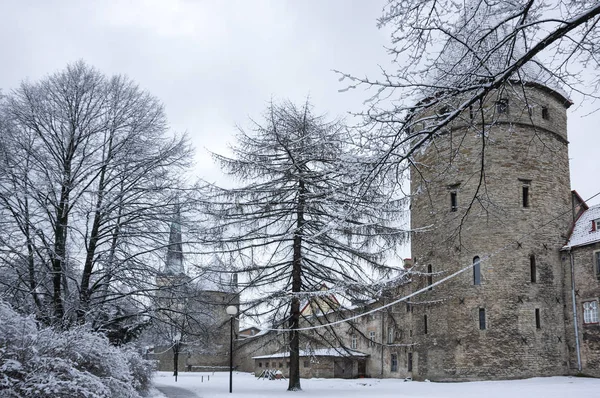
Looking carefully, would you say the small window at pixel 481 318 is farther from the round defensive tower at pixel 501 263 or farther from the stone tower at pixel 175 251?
the stone tower at pixel 175 251

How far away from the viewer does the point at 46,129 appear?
16.4m

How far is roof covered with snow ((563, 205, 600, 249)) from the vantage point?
85.5 ft

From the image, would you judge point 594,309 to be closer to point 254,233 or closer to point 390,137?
point 254,233

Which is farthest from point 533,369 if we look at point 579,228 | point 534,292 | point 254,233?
point 254,233

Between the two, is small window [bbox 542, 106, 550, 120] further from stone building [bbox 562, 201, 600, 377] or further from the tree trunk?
the tree trunk

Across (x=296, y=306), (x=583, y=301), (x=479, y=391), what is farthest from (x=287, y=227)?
(x=583, y=301)

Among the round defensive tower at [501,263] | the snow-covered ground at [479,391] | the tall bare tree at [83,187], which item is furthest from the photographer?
the round defensive tower at [501,263]

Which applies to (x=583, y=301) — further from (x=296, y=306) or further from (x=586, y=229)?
(x=296, y=306)

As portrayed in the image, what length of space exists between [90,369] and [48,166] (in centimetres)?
723

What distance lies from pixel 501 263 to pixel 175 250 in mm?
14839

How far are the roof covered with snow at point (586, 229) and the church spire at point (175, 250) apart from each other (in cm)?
1793

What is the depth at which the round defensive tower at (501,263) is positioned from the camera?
2502cm

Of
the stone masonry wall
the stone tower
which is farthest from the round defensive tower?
the stone tower

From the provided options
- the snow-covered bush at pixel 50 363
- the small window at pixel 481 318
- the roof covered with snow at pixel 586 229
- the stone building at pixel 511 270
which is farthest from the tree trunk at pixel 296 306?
the roof covered with snow at pixel 586 229
